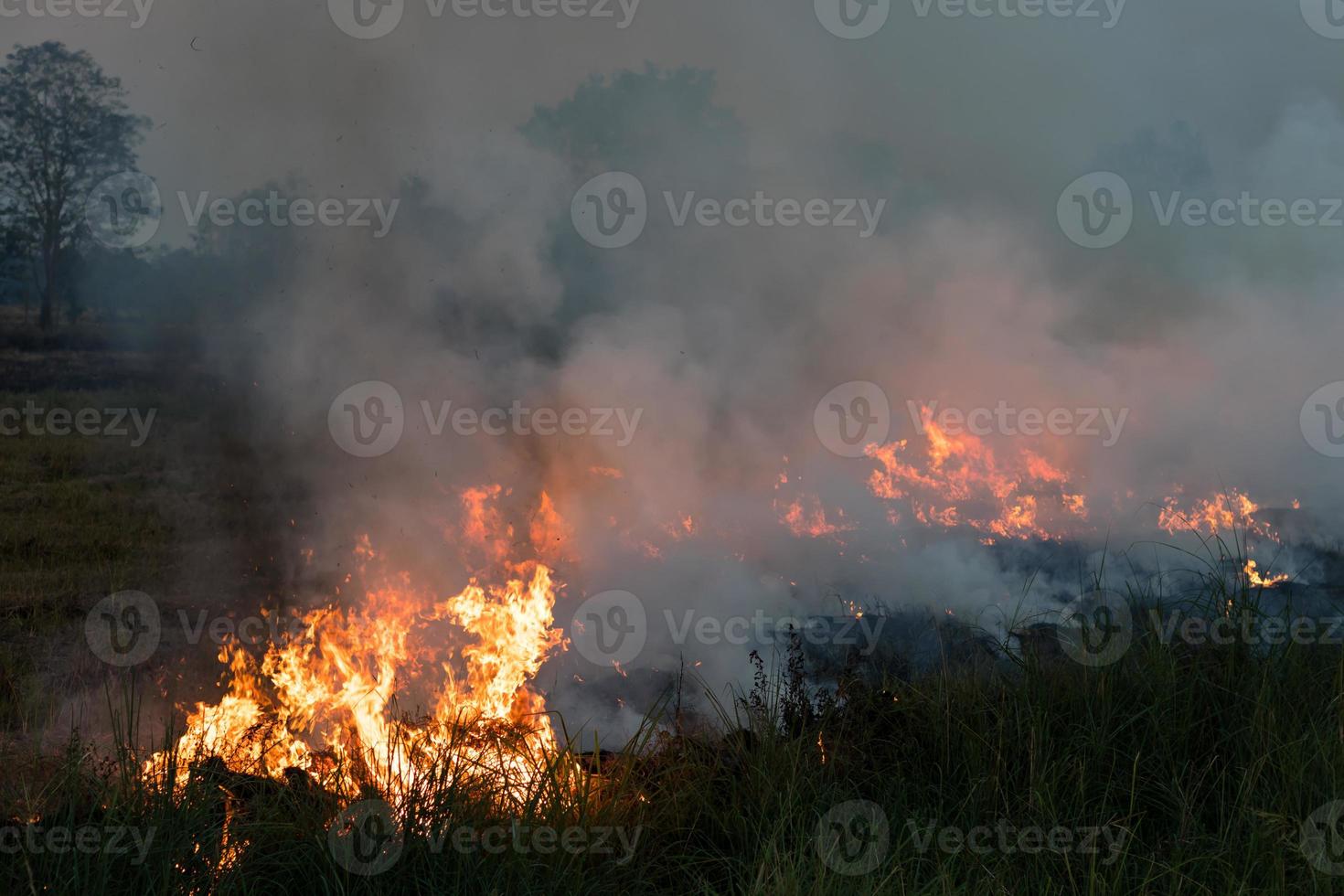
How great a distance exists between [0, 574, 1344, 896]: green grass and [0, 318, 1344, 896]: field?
0.05 ft

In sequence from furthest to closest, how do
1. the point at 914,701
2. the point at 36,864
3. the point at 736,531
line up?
the point at 736,531 < the point at 914,701 < the point at 36,864

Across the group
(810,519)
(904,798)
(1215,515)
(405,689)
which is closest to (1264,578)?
(1215,515)

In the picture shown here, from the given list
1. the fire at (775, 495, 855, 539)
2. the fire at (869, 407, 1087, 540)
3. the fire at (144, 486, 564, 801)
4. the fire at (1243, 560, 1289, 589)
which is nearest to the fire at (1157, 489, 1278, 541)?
the fire at (869, 407, 1087, 540)

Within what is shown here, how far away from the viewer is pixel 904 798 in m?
4.62

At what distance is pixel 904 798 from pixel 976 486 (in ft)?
26.6

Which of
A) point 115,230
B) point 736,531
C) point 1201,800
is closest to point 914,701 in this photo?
point 1201,800

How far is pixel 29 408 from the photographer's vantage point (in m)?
15.5

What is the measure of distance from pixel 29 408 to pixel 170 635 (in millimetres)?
8180

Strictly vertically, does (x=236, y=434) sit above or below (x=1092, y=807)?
above

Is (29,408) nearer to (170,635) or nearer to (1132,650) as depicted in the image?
(170,635)

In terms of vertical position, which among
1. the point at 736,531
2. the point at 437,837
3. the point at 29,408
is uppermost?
the point at 29,408

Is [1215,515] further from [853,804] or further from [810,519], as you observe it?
[853,804]

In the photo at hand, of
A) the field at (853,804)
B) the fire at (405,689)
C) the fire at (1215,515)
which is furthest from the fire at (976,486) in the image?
the field at (853,804)

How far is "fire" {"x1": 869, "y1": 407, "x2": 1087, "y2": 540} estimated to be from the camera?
11430mm
